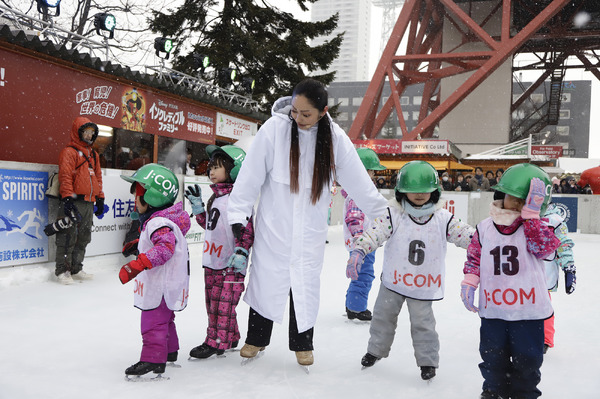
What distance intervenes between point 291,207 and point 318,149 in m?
0.38

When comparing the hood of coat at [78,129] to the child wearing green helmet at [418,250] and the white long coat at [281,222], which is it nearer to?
the white long coat at [281,222]

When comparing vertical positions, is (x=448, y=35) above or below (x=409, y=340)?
above

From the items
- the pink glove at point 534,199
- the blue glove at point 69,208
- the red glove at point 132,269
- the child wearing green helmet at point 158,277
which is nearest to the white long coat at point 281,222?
the child wearing green helmet at point 158,277

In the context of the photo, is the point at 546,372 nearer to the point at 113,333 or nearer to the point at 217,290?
the point at 217,290

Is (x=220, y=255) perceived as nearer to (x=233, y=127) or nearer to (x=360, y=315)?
(x=360, y=315)

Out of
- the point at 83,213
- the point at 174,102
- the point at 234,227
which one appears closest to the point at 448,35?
the point at 174,102

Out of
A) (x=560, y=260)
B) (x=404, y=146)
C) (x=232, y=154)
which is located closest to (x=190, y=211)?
(x=232, y=154)

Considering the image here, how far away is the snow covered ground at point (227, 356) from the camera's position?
280 cm

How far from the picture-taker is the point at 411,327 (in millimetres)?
3025

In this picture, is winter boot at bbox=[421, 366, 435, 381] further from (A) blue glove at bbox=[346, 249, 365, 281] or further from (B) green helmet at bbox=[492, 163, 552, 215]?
(B) green helmet at bbox=[492, 163, 552, 215]

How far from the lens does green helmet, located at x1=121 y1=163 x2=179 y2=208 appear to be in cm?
285

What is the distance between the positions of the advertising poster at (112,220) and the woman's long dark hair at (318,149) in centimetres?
420

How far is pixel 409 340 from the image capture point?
392 cm

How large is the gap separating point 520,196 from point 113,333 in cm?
295
